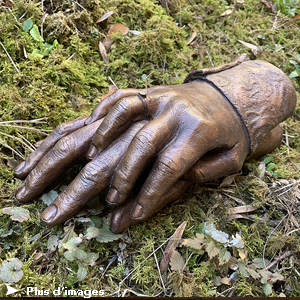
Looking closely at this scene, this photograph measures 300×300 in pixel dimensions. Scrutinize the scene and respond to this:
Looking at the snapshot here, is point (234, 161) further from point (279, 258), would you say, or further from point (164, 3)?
point (164, 3)

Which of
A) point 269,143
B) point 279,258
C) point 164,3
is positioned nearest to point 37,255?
point 279,258

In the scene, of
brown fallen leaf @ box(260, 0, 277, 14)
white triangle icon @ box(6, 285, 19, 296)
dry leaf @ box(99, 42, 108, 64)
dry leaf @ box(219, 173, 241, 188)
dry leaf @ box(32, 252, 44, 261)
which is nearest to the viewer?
white triangle icon @ box(6, 285, 19, 296)

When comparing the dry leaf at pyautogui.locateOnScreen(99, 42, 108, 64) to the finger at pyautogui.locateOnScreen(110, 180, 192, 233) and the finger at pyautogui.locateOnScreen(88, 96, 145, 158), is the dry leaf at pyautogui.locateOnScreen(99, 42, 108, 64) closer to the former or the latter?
the finger at pyautogui.locateOnScreen(88, 96, 145, 158)

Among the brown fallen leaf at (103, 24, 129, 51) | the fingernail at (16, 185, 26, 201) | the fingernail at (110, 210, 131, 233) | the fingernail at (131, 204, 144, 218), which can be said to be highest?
the brown fallen leaf at (103, 24, 129, 51)

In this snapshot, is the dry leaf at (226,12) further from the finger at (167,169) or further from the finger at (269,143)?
the finger at (167,169)

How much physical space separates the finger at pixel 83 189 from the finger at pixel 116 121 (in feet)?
0.30

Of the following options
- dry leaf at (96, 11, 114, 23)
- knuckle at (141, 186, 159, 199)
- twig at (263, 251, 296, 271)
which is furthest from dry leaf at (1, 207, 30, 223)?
dry leaf at (96, 11, 114, 23)

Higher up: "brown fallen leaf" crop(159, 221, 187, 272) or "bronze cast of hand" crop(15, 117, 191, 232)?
"bronze cast of hand" crop(15, 117, 191, 232)

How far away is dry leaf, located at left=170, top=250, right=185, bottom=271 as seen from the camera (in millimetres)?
1514

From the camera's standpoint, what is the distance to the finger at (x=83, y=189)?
1526 millimetres

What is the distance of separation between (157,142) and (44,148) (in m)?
0.77

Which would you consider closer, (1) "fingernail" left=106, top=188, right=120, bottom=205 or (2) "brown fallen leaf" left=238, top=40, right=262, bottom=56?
(1) "fingernail" left=106, top=188, right=120, bottom=205

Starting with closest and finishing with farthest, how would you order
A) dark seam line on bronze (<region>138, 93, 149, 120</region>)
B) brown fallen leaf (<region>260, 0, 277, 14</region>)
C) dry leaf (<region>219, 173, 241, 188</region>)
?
dark seam line on bronze (<region>138, 93, 149, 120</region>), dry leaf (<region>219, 173, 241, 188</region>), brown fallen leaf (<region>260, 0, 277, 14</region>)

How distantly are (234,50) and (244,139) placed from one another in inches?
61.0
